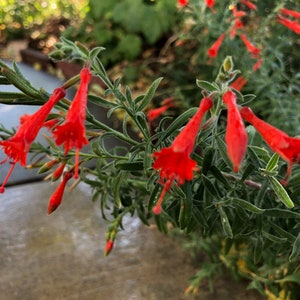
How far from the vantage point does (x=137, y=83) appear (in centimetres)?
187

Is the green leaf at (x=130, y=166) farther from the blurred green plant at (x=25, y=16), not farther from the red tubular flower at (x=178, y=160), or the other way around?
the blurred green plant at (x=25, y=16)

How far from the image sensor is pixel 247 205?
0.52m

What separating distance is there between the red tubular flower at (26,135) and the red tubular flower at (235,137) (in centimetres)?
16

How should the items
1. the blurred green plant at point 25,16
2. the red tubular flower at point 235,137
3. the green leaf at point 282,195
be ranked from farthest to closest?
the blurred green plant at point 25,16
the green leaf at point 282,195
the red tubular flower at point 235,137

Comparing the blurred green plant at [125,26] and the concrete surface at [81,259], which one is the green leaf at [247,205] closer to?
the concrete surface at [81,259]

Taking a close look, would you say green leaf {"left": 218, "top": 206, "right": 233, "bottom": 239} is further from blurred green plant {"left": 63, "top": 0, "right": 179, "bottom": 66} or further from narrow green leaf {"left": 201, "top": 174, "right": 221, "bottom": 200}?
blurred green plant {"left": 63, "top": 0, "right": 179, "bottom": 66}

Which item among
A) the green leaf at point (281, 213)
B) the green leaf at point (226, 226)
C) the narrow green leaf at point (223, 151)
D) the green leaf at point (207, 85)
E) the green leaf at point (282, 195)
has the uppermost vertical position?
the green leaf at point (207, 85)

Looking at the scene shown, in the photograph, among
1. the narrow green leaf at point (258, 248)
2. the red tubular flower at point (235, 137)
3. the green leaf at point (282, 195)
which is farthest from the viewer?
the narrow green leaf at point (258, 248)

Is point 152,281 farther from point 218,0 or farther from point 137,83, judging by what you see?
point 137,83

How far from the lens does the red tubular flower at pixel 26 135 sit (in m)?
0.40

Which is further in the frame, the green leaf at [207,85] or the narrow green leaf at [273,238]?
the narrow green leaf at [273,238]

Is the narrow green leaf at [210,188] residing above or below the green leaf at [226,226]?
above

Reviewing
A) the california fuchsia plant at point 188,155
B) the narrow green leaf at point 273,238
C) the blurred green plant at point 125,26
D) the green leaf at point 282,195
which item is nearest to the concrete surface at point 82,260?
the california fuchsia plant at point 188,155

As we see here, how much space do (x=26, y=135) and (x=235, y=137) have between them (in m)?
0.19
